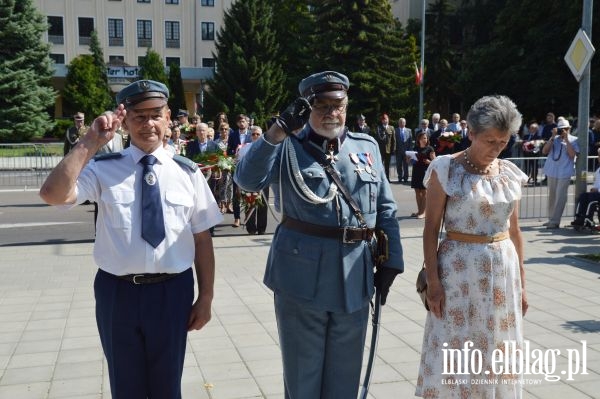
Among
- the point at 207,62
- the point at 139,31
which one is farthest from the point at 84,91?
the point at 207,62

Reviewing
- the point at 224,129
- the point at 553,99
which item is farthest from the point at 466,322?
the point at 553,99

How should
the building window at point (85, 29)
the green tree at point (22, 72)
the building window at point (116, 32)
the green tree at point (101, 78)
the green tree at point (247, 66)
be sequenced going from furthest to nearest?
1. the building window at point (116, 32)
2. the building window at point (85, 29)
3. the green tree at point (101, 78)
4. the green tree at point (247, 66)
5. the green tree at point (22, 72)

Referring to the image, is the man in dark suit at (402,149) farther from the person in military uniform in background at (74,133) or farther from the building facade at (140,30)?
the building facade at (140,30)

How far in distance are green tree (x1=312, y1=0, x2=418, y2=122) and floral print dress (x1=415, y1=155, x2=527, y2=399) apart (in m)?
35.3

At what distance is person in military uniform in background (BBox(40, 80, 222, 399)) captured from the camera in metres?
3.26

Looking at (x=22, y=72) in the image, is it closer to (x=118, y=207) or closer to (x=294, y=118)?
(x=118, y=207)

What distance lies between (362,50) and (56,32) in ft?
131

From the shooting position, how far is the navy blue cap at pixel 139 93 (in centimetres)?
331

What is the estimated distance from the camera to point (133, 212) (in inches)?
129

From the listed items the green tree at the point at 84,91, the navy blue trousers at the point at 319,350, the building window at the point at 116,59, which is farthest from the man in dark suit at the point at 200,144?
the building window at the point at 116,59

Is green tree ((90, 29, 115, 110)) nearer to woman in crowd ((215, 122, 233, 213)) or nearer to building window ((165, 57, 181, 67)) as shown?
building window ((165, 57, 181, 67))

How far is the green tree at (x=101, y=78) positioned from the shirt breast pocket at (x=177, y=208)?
50758 mm

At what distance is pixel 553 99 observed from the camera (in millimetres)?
36719

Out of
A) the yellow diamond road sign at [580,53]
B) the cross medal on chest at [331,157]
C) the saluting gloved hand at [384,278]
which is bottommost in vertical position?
the saluting gloved hand at [384,278]
